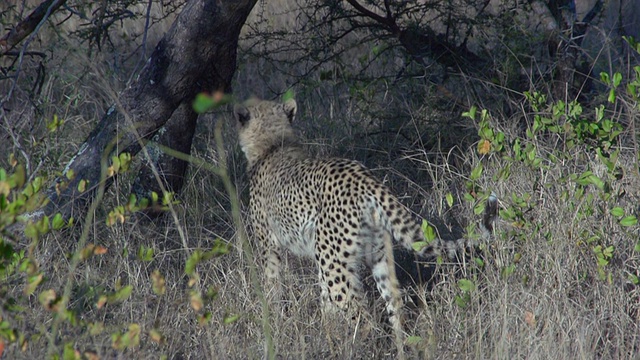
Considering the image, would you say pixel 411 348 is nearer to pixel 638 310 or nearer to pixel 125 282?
pixel 638 310

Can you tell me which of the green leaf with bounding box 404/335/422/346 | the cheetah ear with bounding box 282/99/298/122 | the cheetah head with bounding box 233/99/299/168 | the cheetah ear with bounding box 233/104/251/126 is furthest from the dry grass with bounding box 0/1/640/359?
the cheetah ear with bounding box 282/99/298/122

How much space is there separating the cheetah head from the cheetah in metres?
0.28

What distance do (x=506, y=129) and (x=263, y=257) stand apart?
176cm

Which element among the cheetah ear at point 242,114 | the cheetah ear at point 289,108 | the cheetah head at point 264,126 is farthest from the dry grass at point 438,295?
the cheetah ear at point 289,108

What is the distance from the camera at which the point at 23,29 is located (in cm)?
440

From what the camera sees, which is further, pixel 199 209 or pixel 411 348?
pixel 199 209

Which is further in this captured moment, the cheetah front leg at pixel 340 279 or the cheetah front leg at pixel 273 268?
the cheetah front leg at pixel 273 268

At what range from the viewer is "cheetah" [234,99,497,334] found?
154 inches

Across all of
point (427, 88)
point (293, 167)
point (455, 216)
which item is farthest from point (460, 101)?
point (293, 167)

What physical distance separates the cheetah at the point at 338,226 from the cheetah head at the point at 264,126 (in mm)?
282

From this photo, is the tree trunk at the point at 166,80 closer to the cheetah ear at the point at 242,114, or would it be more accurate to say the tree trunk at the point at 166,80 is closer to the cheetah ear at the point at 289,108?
the cheetah ear at the point at 242,114

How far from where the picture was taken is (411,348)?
12.5ft

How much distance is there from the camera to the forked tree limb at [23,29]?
4.32 metres

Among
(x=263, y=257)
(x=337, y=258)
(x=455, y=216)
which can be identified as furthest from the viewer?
(x=455, y=216)
